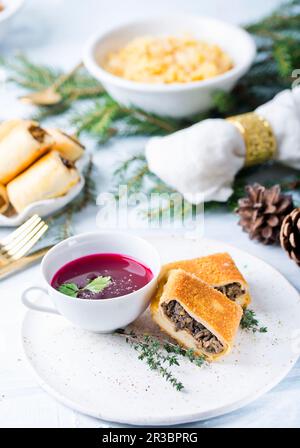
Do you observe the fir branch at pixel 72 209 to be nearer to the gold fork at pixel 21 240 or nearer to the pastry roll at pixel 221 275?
the gold fork at pixel 21 240

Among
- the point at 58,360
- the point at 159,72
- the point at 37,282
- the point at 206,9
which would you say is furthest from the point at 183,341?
the point at 206,9

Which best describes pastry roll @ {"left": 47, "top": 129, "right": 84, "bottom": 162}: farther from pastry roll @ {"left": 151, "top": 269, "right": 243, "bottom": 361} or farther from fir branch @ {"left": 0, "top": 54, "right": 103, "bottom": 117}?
pastry roll @ {"left": 151, "top": 269, "right": 243, "bottom": 361}

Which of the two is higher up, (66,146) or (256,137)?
(66,146)

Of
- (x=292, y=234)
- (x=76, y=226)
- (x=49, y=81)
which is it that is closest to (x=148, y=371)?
(x=292, y=234)

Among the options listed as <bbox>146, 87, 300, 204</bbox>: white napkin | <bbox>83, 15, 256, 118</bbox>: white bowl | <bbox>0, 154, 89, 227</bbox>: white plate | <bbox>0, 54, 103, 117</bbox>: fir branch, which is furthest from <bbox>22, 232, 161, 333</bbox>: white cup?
<bbox>0, 54, 103, 117</bbox>: fir branch

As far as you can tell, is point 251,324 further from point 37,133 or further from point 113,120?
point 113,120

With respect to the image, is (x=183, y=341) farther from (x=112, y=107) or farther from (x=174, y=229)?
(x=112, y=107)
